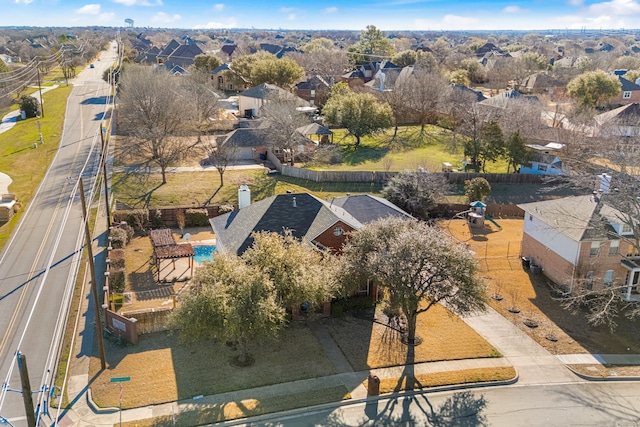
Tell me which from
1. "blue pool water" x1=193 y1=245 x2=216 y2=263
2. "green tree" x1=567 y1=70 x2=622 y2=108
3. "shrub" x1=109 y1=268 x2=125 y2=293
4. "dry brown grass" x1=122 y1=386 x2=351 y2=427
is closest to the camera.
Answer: "dry brown grass" x1=122 y1=386 x2=351 y2=427

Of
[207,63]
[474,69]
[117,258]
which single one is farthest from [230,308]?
[474,69]

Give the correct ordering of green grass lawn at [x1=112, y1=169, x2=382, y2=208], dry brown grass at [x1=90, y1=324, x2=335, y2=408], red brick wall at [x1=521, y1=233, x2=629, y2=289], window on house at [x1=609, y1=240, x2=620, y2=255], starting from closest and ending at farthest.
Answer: dry brown grass at [x1=90, y1=324, x2=335, y2=408]
red brick wall at [x1=521, y1=233, x2=629, y2=289]
window on house at [x1=609, y1=240, x2=620, y2=255]
green grass lawn at [x1=112, y1=169, x2=382, y2=208]

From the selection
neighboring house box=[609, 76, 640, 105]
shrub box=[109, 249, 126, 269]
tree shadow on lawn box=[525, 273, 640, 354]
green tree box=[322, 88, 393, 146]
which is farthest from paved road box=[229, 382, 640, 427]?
neighboring house box=[609, 76, 640, 105]

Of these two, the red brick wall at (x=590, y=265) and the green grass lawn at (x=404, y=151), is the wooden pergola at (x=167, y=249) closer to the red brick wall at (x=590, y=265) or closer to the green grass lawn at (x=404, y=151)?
the red brick wall at (x=590, y=265)

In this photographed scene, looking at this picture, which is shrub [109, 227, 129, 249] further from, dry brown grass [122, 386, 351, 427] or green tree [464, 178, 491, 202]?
green tree [464, 178, 491, 202]

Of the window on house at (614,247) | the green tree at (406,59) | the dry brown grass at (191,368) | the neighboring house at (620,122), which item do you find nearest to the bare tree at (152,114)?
the dry brown grass at (191,368)

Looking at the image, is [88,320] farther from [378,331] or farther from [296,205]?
[378,331]

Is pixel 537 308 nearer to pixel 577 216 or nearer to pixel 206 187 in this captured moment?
pixel 577 216
